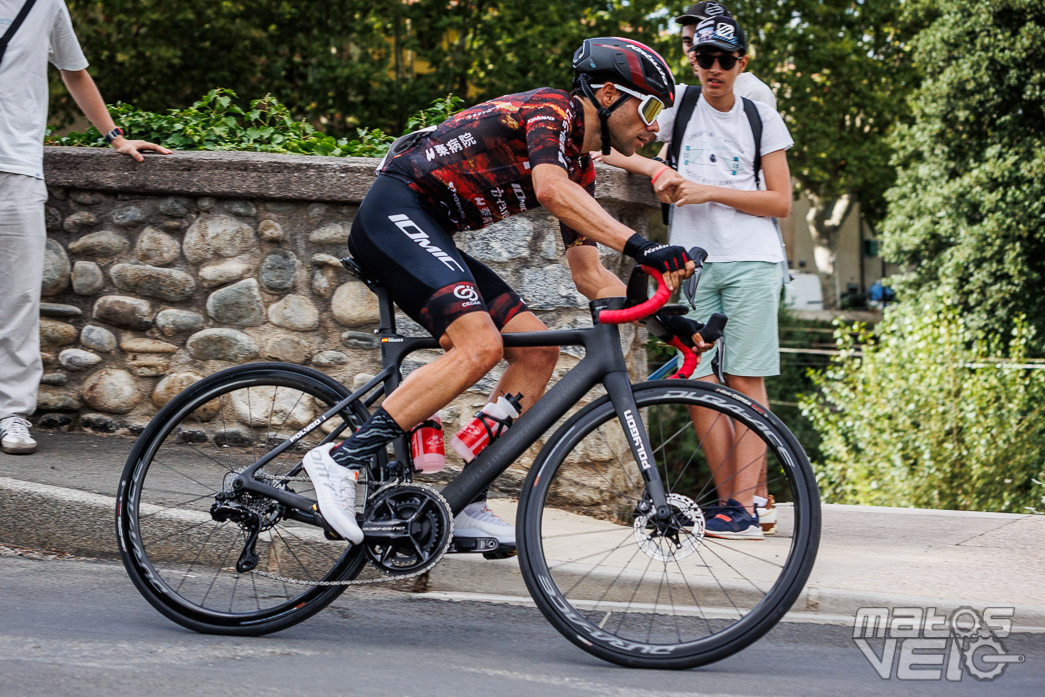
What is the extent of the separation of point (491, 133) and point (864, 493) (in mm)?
10106

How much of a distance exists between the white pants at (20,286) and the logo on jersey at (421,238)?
2343mm

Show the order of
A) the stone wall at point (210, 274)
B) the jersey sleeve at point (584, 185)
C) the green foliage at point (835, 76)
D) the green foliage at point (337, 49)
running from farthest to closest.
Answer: the green foliage at point (835, 76), the green foliage at point (337, 49), the stone wall at point (210, 274), the jersey sleeve at point (584, 185)

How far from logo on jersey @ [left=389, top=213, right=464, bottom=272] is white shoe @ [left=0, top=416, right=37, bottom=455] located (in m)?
2.49

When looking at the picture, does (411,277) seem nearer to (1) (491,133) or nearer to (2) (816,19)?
(1) (491,133)

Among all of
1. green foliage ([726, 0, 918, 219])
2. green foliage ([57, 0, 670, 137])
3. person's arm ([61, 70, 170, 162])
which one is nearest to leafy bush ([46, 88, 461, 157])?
person's arm ([61, 70, 170, 162])

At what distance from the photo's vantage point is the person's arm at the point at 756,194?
475cm

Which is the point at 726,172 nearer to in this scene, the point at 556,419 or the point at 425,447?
the point at 556,419

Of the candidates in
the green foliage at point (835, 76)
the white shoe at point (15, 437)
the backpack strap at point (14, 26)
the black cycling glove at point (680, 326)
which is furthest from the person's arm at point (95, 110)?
the green foliage at point (835, 76)

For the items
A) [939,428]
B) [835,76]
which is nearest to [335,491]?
[939,428]

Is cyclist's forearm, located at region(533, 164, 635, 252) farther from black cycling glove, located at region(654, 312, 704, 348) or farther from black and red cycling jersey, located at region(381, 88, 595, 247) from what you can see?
black cycling glove, located at region(654, 312, 704, 348)

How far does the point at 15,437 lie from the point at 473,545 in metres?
2.59

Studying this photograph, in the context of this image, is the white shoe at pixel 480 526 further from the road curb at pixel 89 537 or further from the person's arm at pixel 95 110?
the person's arm at pixel 95 110

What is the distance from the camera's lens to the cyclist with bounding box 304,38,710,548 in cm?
342

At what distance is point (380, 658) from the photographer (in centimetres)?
338
